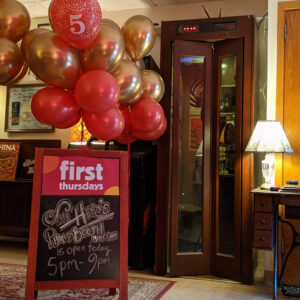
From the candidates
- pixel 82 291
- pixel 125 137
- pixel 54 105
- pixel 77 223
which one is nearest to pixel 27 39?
pixel 54 105

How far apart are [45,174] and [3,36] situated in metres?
0.96

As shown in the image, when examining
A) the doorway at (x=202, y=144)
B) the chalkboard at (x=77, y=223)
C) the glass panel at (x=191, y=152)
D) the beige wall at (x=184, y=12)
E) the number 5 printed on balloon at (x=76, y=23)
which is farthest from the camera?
the beige wall at (x=184, y=12)

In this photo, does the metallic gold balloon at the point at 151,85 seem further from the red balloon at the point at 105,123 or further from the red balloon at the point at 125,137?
the red balloon at the point at 105,123

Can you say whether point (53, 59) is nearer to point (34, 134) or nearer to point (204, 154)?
point (204, 154)

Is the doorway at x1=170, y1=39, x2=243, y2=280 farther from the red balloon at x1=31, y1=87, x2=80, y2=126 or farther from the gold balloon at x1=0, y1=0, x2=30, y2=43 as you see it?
the gold balloon at x1=0, y1=0, x2=30, y2=43

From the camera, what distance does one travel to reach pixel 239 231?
10.8 ft

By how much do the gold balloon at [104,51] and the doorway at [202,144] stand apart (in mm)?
1135

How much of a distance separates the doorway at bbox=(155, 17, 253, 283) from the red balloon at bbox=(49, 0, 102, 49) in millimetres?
1328

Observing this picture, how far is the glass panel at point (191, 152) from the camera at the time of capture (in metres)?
3.48

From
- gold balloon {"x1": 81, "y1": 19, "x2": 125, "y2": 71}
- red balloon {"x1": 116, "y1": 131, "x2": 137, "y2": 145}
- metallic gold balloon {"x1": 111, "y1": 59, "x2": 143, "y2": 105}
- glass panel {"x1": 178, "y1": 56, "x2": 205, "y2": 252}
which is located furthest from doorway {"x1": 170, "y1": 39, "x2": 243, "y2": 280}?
gold balloon {"x1": 81, "y1": 19, "x2": 125, "y2": 71}

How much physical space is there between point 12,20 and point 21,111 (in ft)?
7.71

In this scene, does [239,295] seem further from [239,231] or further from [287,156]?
[287,156]

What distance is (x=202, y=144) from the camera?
3492 millimetres

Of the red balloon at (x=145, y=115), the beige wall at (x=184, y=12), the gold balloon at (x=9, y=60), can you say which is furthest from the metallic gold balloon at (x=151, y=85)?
the beige wall at (x=184, y=12)
